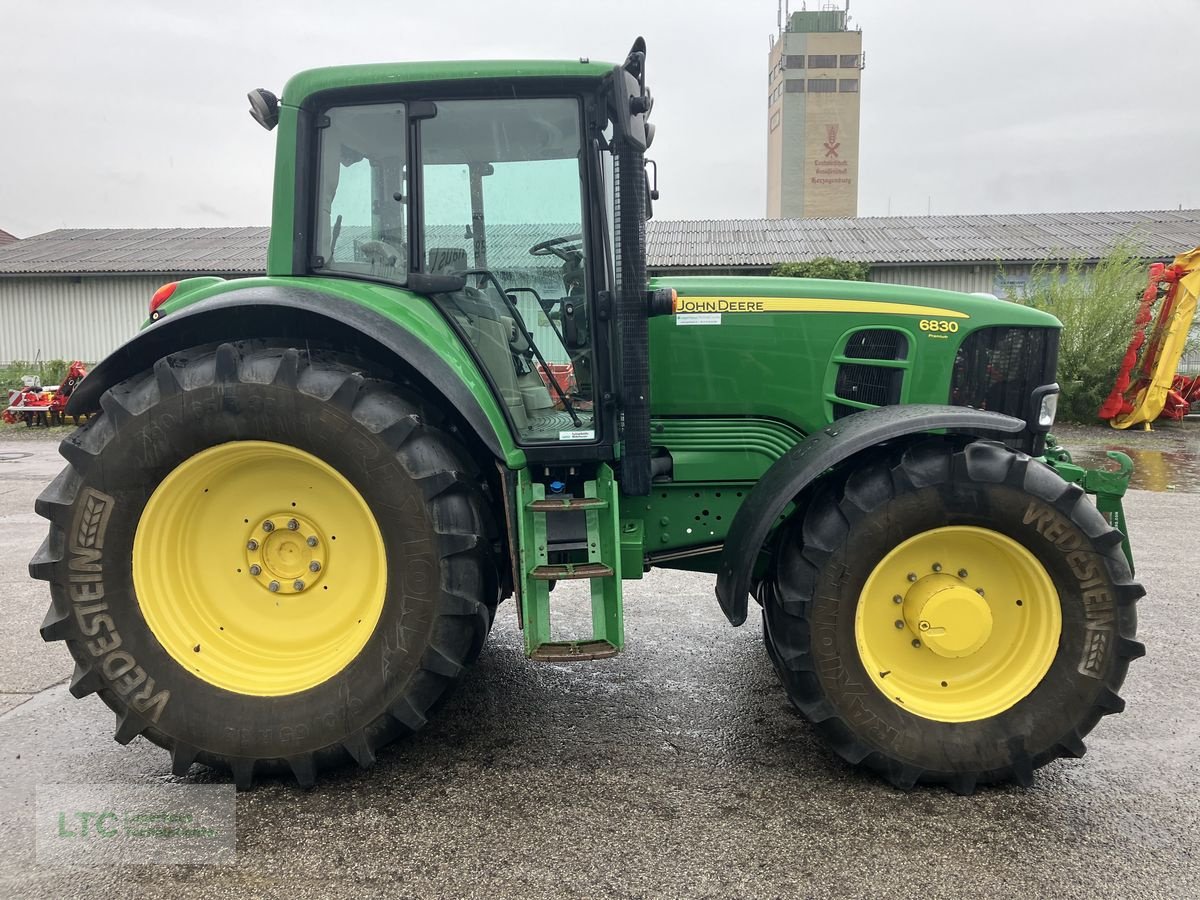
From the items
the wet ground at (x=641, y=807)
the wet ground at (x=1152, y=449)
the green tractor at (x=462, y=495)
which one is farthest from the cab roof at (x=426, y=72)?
the wet ground at (x=1152, y=449)

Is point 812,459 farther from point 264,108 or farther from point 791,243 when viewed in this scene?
point 791,243

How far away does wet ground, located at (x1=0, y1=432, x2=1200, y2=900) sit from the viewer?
2.26m

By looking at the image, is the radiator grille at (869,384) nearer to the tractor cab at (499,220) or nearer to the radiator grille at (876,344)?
the radiator grille at (876,344)

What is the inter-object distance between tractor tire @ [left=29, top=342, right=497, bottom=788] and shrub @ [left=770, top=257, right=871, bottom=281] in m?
15.8

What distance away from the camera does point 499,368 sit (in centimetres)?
302

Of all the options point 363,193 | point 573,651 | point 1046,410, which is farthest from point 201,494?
point 1046,410

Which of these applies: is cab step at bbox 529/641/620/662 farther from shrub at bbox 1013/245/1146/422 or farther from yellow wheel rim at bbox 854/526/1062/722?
shrub at bbox 1013/245/1146/422

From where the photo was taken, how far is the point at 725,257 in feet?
67.9

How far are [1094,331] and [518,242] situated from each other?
14.0m

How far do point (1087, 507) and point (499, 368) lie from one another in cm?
204

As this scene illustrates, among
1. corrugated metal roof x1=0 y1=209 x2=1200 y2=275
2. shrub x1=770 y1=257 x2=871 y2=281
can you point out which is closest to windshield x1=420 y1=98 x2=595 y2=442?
shrub x1=770 y1=257 x2=871 y2=281

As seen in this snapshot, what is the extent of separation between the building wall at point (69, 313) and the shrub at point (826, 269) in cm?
1523

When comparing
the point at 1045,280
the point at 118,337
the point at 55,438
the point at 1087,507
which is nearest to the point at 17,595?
the point at 1087,507

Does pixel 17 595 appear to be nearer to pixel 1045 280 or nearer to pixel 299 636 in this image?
pixel 299 636
